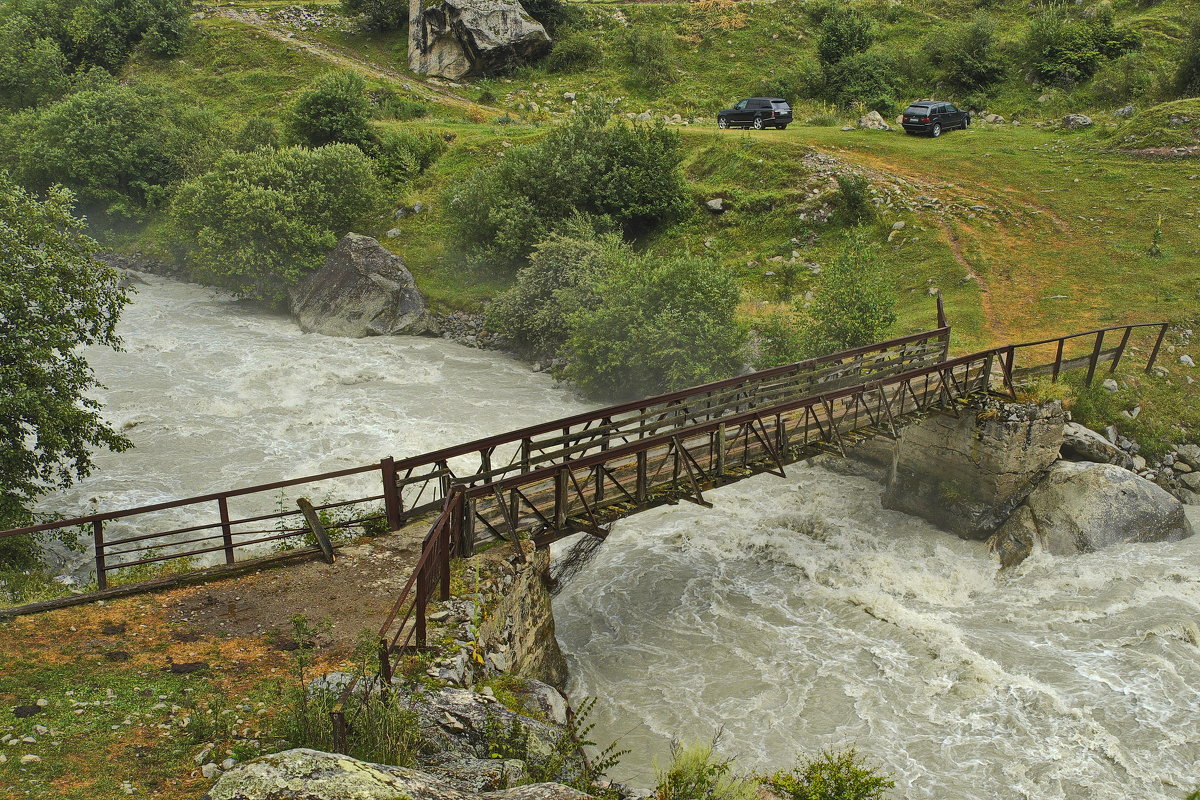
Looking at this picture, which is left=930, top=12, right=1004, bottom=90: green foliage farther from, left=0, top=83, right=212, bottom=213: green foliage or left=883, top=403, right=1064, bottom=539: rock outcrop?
left=0, top=83, right=212, bottom=213: green foliage

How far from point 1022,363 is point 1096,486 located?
6.04m

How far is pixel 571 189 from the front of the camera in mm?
39344

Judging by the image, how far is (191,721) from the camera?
9.77m

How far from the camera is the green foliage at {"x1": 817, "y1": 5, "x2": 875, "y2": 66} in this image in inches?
2127

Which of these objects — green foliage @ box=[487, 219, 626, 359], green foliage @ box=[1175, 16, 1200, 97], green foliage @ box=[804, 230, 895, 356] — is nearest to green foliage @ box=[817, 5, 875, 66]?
green foliage @ box=[1175, 16, 1200, 97]

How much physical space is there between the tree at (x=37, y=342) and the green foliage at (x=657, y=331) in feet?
50.8

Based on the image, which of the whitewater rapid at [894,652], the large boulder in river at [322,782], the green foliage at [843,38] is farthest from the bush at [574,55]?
the large boulder in river at [322,782]

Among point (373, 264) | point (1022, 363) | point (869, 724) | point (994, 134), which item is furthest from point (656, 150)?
point (869, 724)

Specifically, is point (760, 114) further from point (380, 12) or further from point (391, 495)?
point (391, 495)

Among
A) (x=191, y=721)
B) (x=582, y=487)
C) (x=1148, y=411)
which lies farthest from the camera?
(x=1148, y=411)

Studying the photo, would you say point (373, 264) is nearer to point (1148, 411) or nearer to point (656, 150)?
point (656, 150)

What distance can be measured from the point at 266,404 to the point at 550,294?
40.0ft

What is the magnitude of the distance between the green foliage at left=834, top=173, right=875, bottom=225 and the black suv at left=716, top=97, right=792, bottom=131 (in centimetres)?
1065

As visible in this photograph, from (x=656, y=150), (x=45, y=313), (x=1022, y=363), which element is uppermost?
(x=656, y=150)
